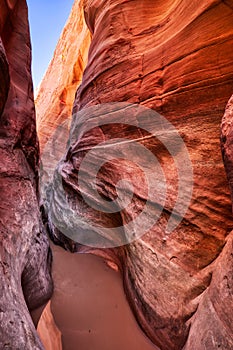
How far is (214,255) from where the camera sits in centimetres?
249

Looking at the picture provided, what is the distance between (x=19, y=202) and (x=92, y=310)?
174 centimetres

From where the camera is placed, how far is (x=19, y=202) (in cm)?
308

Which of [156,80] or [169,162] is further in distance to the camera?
[156,80]

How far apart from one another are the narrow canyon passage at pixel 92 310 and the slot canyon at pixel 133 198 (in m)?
0.02

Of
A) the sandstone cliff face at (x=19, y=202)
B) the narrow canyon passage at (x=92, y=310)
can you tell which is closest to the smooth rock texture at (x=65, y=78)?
the sandstone cliff face at (x=19, y=202)

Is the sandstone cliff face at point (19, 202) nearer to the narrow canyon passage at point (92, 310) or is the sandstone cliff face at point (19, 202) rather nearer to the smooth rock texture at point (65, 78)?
the narrow canyon passage at point (92, 310)

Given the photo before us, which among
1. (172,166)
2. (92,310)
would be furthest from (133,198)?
(92,310)

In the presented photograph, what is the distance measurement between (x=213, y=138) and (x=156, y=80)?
1516 mm

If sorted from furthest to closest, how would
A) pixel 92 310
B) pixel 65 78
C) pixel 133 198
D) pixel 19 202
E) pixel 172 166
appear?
pixel 65 78 < pixel 133 198 < pixel 172 166 < pixel 19 202 < pixel 92 310

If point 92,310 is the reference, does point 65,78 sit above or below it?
above

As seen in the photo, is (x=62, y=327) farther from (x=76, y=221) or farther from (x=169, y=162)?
(x=169, y=162)

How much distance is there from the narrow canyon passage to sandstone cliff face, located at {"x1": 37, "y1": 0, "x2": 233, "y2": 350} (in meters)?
0.18

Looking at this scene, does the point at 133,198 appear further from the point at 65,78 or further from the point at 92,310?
the point at 65,78

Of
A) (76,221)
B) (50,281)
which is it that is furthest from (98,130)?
(50,281)
